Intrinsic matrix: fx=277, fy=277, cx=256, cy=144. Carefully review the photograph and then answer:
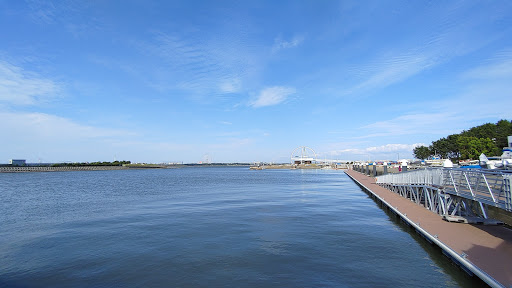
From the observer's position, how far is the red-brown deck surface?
7998mm

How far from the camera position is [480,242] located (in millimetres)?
10492

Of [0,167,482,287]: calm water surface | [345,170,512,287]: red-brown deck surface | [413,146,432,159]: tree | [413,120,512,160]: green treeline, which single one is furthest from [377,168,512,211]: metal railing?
[413,146,432,159]: tree

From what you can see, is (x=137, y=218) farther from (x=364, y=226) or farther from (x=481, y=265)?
(x=481, y=265)

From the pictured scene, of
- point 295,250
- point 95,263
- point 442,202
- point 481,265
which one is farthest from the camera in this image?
point 442,202

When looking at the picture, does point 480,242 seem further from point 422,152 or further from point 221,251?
point 422,152

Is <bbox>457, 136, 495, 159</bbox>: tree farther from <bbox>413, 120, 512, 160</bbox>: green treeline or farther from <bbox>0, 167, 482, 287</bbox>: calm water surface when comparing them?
<bbox>0, 167, 482, 287</bbox>: calm water surface

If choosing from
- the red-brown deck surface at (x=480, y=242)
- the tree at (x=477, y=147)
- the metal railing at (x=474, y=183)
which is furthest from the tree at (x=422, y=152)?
the red-brown deck surface at (x=480, y=242)

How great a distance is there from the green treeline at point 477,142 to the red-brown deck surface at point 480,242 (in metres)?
72.2

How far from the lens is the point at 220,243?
13.9 meters

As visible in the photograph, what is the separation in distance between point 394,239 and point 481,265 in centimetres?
635

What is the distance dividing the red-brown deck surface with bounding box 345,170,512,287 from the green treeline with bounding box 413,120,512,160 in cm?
7221

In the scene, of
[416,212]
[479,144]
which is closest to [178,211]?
[416,212]

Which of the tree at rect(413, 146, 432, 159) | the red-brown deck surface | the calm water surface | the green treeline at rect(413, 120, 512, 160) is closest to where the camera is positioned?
the red-brown deck surface

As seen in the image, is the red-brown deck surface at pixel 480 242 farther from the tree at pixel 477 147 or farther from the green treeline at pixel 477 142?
the green treeline at pixel 477 142
